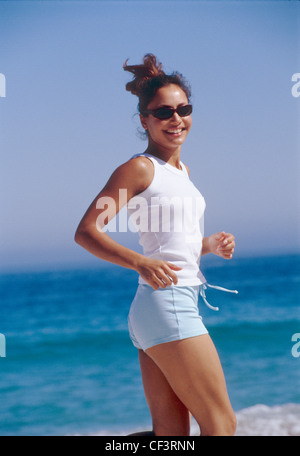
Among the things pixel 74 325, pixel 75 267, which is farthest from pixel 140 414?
pixel 75 267

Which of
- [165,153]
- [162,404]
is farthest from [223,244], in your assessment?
[162,404]

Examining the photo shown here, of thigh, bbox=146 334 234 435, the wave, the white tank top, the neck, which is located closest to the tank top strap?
the white tank top

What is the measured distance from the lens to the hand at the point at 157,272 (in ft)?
7.00

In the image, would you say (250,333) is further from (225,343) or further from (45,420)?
(45,420)

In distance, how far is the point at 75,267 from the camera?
20.9 meters

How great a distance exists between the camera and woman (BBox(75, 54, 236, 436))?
218 cm

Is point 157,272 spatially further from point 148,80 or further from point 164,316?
point 148,80

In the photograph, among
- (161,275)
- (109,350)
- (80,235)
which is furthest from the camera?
(109,350)

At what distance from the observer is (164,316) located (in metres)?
2.21

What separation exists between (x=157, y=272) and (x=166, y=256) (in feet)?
0.55

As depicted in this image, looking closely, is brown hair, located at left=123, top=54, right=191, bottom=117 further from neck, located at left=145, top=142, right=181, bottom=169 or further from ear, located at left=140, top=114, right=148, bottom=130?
neck, located at left=145, top=142, right=181, bottom=169

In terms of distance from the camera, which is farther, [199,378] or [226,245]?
[226,245]
